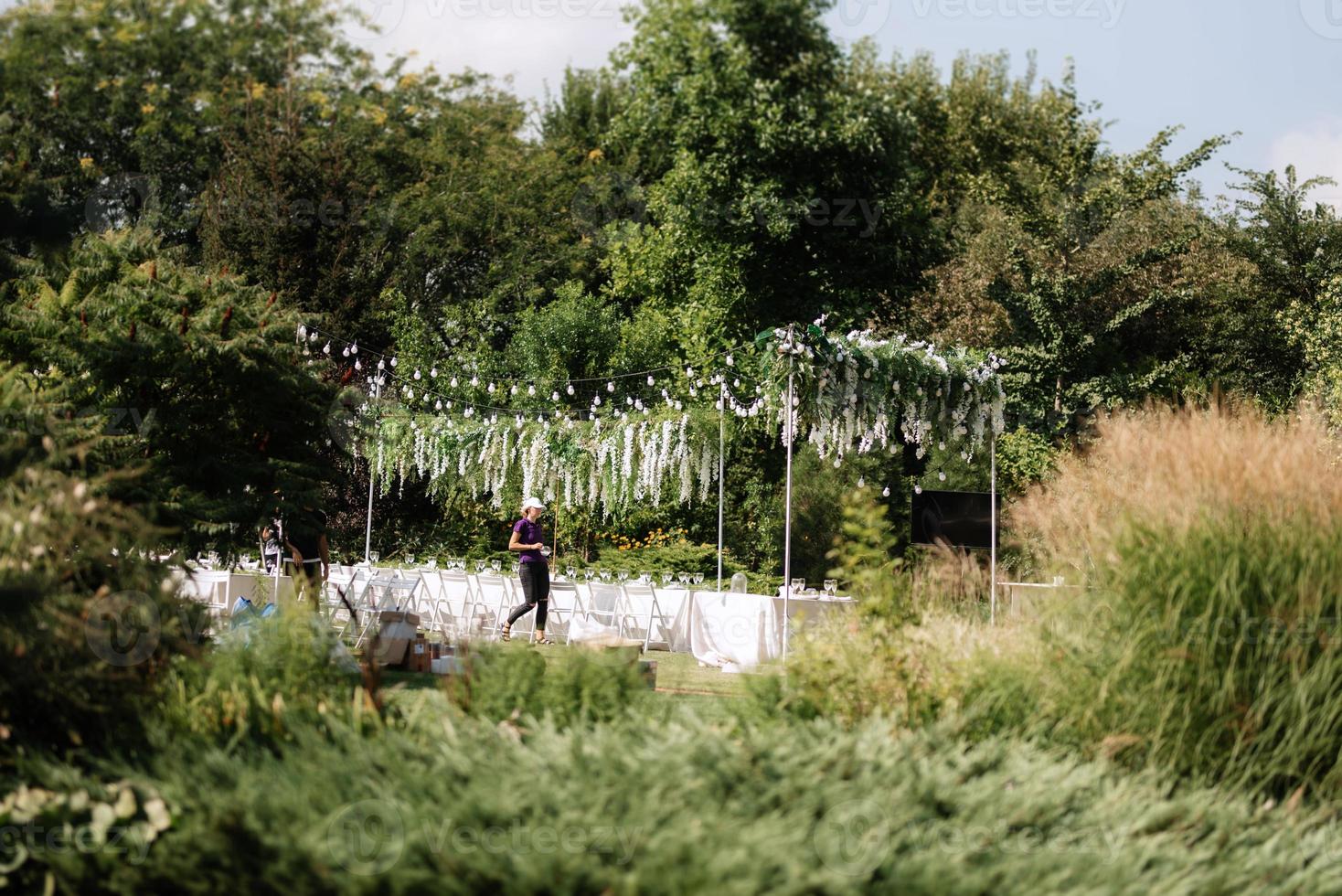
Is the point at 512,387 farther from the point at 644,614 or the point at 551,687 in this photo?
the point at 551,687

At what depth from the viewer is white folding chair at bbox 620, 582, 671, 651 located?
41.6 ft

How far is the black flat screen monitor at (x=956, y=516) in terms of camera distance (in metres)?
11.8

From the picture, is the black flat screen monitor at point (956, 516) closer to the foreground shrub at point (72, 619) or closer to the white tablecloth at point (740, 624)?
the white tablecloth at point (740, 624)

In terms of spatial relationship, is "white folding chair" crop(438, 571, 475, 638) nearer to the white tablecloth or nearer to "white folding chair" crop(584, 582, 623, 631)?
"white folding chair" crop(584, 582, 623, 631)

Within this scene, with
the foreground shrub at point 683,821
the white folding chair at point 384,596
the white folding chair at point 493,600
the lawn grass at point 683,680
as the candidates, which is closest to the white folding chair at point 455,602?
the white folding chair at point 493,600

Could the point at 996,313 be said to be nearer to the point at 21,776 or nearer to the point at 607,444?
the point at 607,444

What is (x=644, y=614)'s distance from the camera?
13.0 m

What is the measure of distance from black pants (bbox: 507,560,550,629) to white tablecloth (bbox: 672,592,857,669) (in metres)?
1.47

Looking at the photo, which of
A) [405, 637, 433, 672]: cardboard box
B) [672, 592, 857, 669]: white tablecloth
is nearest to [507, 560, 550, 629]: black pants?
[672, 592, 857, 669]: white tablecloth

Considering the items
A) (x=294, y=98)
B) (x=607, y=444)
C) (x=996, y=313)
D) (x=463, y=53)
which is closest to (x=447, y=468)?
(x=607, y=444)

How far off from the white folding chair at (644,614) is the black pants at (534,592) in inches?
33.0

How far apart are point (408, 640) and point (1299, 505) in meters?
6.49

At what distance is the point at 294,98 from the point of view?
23281mm

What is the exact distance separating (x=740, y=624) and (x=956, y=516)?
2.35 metres
